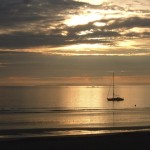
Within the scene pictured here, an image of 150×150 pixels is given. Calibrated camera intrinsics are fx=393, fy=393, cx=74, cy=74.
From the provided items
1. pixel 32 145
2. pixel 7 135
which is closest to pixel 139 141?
pixel 32 145

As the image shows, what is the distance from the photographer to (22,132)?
37.5 meters

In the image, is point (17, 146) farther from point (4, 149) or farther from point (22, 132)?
point (22, 132)

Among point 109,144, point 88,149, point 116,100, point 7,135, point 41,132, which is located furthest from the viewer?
point 116,100

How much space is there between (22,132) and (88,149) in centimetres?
1597

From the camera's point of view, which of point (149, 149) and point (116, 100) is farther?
point (116, 100)

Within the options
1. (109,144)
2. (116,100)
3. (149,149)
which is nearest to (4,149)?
(109,144)

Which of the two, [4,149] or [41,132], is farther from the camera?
[41,132]

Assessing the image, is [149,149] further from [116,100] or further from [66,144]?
[116,100]

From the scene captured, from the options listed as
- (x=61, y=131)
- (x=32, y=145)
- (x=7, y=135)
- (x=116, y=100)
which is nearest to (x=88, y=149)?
(x=32, y=145)

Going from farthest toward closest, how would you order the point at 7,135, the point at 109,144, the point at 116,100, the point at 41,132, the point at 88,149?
the point at 116,100
the point at 41,132
the point at 7,135
the point at 109,144
the point at 88,149

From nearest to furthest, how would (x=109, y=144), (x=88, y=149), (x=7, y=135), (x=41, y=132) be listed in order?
1. (x=88, y=149)
2. (x=109, y=144)
3. (x=7, y=135)
4. (x=41, y=132)

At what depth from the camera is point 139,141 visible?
25.8m

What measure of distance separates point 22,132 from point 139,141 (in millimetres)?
14939

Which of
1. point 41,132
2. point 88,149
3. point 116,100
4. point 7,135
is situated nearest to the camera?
point 88,149
